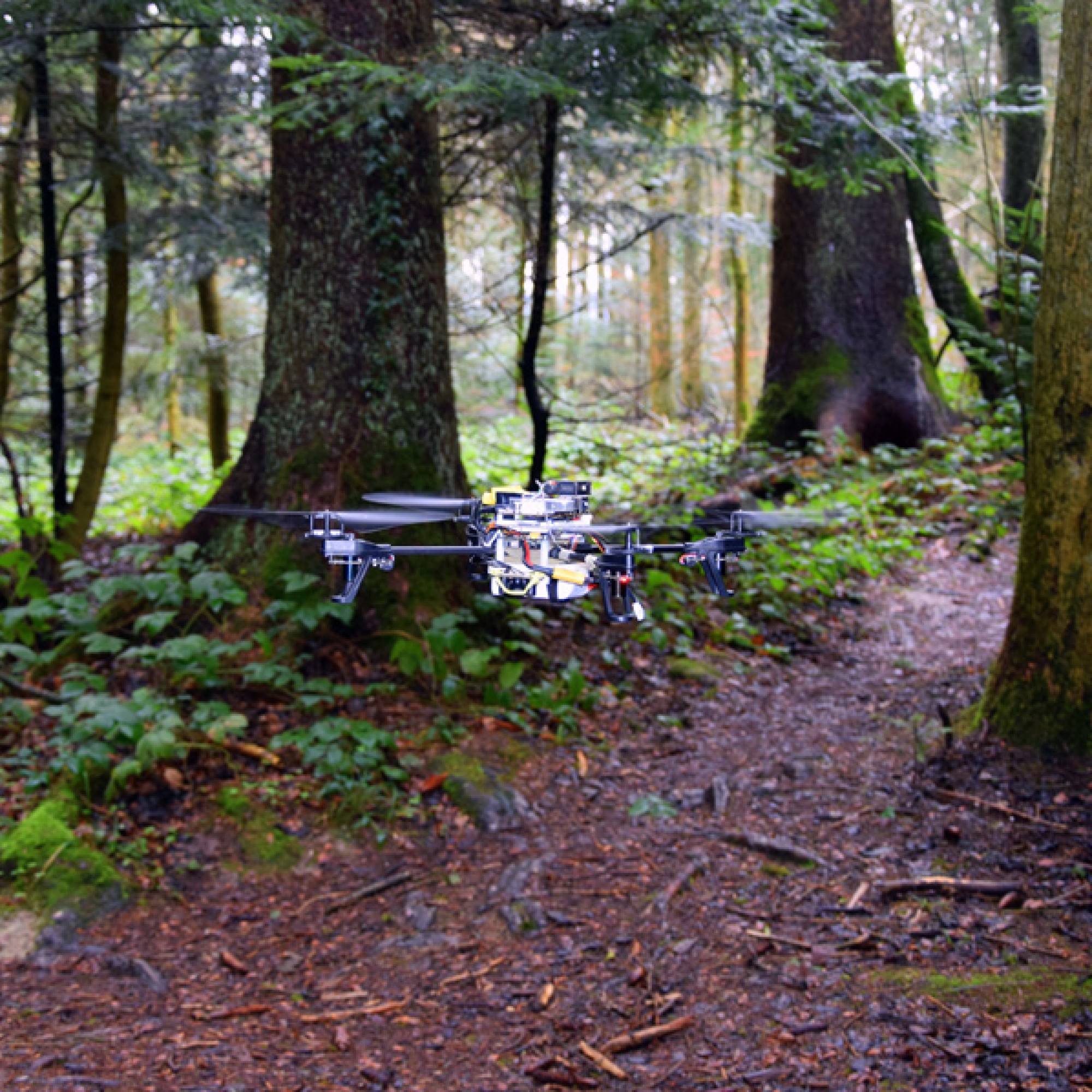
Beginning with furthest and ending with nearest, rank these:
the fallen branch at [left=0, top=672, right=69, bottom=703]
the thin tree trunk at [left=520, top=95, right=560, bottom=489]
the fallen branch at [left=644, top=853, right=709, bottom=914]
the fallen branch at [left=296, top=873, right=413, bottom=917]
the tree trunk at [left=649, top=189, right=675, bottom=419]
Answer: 1. the tree trunk at [left=649, top=189, right=675, bottom=419]
2. the thin tree trunk at [left=520, top=95, right=560, bottom=489]
3. the fallen branch at [left=0, top=672, right=69, bottom=703]
4. the fallen branch at [left=296, top=873, right=413, bottom=917]
5. the fallen branch at [left=644, top=853, right=709, bottom=914]

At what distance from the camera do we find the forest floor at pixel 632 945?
375cm

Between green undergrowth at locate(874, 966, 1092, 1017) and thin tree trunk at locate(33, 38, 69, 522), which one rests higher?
thin tree trunk at locate(33, 38, 69, 522)

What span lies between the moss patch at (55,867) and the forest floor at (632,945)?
157 mm

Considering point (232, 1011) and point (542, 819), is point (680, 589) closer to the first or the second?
point (542, 819)

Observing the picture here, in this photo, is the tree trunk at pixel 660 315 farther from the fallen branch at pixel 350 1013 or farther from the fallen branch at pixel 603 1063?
the fallen branch at pixel 603 1063

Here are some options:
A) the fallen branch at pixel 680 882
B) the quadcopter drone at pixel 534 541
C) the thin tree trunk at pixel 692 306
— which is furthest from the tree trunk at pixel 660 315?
the quadcopter drone at pixel 534 541

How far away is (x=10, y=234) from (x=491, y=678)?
6.85m

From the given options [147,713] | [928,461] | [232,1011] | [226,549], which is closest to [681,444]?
[928,461]

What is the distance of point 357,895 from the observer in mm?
5035

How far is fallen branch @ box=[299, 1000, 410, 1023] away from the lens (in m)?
4.21

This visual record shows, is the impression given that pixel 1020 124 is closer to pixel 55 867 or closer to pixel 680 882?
pixel 680 882

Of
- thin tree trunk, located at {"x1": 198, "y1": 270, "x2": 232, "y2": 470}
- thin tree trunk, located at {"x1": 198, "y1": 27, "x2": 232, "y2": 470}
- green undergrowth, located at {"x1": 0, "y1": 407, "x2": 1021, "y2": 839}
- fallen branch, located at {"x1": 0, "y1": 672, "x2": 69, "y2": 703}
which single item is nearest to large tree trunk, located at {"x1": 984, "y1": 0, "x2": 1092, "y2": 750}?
green undergrowth, located at {"x1": 0, "y1": 407, "x2": 1021, "y2": 839}

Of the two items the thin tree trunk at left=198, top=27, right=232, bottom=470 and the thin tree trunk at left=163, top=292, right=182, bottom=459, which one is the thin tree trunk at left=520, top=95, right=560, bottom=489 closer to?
the thin tree trunk at left=198, top=27, right=232, bottom=470

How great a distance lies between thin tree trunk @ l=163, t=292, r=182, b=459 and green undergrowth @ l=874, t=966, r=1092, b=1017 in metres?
11.5
